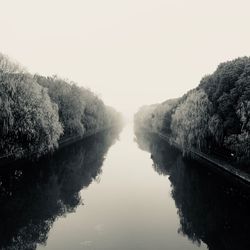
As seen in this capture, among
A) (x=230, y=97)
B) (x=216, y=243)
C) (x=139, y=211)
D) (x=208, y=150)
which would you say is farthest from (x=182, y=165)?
(x=216, y=243)

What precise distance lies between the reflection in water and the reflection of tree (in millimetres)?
8456

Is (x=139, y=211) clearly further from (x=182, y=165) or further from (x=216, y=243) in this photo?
(x=182, y=165)

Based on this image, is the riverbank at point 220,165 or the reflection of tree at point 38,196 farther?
the riverbank at point 220,165

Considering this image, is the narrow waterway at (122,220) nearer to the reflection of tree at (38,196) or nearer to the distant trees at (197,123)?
the reflection of tree at (38,196)

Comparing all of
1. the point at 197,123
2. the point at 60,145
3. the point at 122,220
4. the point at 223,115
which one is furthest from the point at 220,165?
the point at 60,145

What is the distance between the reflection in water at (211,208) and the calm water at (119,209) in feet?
0.18

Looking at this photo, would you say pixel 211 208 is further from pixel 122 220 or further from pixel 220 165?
pixel 220 165

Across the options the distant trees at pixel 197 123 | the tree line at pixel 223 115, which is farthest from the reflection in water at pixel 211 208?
the distant trees at pixel 197 123

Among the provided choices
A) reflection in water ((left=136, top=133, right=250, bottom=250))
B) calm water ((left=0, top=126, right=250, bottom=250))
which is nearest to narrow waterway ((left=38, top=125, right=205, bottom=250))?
calm water ((left=0, top=126, right=250, bottom=250))

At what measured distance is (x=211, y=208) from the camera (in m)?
27.3

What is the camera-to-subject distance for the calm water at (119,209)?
2020 centimetres

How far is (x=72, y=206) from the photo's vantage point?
1067 inches

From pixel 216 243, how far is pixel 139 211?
25.1ft

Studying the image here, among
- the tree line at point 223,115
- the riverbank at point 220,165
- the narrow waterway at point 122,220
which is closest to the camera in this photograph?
the narrow waterway at point 122,220
